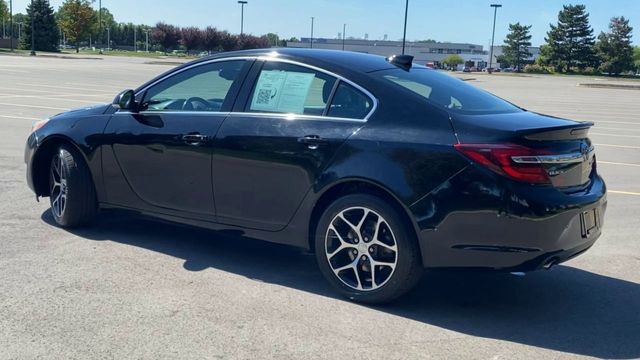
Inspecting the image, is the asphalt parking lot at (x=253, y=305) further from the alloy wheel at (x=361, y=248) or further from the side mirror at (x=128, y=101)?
the side mirror at (x=128, y=101)

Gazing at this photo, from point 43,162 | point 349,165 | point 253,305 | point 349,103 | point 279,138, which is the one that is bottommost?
point 253,305

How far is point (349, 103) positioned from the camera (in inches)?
177

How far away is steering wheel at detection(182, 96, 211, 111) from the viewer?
16.9 ft

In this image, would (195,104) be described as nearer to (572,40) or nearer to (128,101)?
(128,101)

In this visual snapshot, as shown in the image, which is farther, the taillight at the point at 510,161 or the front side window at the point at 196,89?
the front side window at the point at 196,89

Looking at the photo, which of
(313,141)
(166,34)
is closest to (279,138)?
(313,141)

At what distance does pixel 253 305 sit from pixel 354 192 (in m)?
0.97

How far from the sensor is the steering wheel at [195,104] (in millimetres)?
5152

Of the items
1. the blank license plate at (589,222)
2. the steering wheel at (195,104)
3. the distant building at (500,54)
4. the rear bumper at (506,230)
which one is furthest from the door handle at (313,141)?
the distant building at (500,54)

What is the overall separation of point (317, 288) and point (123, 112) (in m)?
2.22

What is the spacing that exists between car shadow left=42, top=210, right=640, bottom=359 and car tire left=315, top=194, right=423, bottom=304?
6.7 inches

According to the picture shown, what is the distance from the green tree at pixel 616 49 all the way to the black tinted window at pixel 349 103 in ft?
315

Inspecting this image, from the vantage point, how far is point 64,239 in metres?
5.61

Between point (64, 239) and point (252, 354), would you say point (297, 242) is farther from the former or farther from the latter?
point (64, 239)
